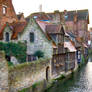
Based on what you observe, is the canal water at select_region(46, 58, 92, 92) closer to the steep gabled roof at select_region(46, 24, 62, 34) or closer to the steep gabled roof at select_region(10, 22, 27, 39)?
the steep gabled roof at select_region(46, 24, 62, 34)

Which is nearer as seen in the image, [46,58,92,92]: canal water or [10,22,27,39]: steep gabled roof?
[46,58,92,92]: canal water

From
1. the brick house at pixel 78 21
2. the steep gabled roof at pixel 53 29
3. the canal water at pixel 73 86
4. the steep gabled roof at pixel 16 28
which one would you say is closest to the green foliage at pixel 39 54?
the steep gabled roof at pixel 53 29

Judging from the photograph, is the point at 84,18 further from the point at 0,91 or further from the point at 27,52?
the point at 0,91

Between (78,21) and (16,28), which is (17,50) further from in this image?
(78,21)

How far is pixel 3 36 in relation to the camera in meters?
27.8

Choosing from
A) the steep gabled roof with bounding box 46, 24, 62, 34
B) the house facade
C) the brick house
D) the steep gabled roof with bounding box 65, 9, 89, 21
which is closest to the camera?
the house facade

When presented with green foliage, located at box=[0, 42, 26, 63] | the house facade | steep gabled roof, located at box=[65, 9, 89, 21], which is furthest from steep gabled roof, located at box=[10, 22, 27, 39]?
steep gabled roof, located at box=[65, 9, 89, 21]

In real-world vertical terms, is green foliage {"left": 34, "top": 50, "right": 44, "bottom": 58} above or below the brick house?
below

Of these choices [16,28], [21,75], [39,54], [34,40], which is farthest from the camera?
[16,28]

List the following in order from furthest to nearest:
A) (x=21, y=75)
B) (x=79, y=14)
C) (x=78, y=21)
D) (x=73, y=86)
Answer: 1. (x=79, y=14)
2. (x=78, y=21)
3. (x=73, y=86)
4. (x=21, y=75)

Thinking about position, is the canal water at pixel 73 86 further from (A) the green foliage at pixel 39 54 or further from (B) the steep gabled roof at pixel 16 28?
(B) the steep gabled roof at pixel 16 28

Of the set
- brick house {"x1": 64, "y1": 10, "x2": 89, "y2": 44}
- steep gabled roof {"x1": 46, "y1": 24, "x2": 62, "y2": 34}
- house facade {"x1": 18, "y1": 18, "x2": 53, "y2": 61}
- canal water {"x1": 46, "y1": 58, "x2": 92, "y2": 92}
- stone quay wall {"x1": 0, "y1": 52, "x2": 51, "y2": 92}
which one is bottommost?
canal water {"x1": 46, "y1": 58, "x2": 92, "y2": 92}

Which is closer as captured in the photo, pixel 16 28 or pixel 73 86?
pixel 73 86

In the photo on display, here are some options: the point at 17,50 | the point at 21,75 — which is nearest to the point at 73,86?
the point at 21,75
